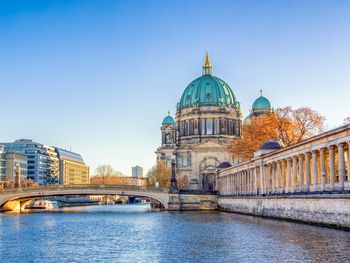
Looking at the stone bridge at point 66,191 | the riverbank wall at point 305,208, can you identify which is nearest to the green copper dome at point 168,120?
the stone bridge at point 66,191

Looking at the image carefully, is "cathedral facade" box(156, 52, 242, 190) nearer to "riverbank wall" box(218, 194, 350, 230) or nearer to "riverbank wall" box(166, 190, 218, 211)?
"riverbank wall" box(166, 190, 218, 211)

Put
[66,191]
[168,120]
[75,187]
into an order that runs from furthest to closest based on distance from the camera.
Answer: [168,120], [66,191], [75,187]

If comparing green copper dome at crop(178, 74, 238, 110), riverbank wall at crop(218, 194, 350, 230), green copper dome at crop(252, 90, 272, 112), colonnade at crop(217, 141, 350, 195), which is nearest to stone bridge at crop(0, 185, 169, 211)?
colonnade at crop(217, 141, 350, 195)

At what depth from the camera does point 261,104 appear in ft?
465

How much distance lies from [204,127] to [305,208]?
9310 centimetres

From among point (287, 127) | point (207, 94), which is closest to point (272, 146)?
point (287, 127)

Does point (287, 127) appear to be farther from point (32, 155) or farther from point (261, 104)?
point (32, 155)

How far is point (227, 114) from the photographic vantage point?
139125 millimetres

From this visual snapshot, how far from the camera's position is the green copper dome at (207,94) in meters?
140

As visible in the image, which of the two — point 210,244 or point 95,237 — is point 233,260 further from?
point 95,237

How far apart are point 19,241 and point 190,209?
181 feet

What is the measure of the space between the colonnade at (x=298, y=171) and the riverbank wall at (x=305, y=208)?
1.06 meters

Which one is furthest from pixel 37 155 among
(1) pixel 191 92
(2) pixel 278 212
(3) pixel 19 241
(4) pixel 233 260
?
(4) pixel 233 260

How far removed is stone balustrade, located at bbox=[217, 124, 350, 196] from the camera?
1642 inches
